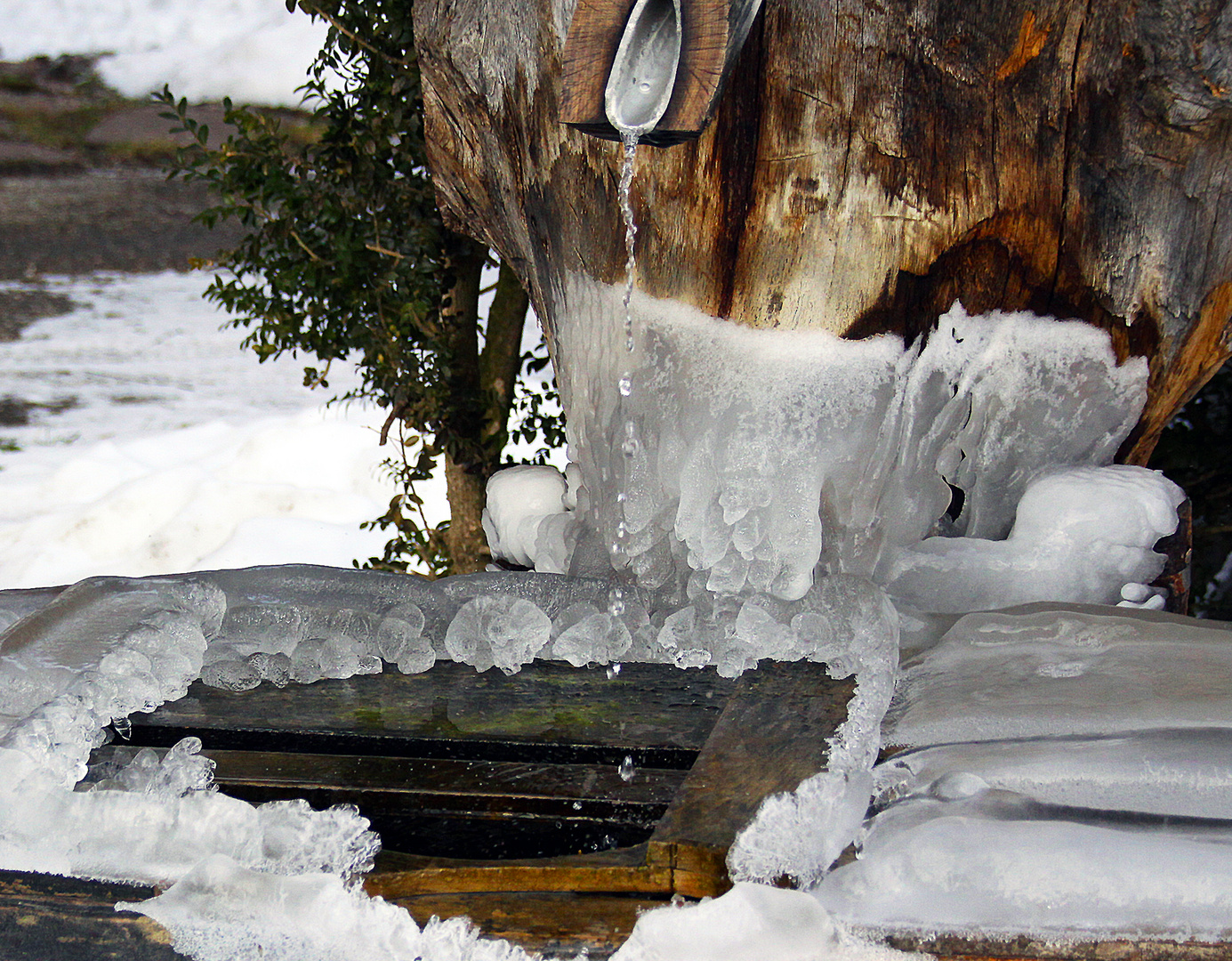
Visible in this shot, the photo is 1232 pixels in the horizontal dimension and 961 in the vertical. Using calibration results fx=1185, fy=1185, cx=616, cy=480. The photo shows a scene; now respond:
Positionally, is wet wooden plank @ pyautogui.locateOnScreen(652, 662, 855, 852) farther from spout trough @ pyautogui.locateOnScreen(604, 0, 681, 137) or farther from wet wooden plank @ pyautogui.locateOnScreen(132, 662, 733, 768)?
spout trough @ pyautogui.locateOnScreen(604, 0, 681, 137)

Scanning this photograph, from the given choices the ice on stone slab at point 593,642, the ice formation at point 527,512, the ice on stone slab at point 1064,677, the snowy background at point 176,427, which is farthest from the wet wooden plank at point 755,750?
the snowy background at point 176,427

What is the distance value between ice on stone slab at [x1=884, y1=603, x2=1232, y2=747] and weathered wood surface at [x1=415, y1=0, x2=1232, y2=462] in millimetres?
578

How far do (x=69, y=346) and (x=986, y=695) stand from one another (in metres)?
6.42

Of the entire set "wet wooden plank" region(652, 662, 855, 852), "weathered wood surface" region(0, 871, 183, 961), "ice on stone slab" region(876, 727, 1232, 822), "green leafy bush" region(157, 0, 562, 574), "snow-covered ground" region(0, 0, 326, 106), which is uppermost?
"snow-covered ground" region(0, 0, 326, 106)

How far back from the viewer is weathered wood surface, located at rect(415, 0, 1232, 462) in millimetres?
1962

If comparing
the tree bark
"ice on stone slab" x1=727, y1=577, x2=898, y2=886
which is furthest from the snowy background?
"ice on stone slab" x1=727, y1=577, x2=898, y2=886

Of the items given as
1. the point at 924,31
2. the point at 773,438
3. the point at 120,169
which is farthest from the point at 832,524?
the point at 120,169

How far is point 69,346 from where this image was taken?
6852 mm

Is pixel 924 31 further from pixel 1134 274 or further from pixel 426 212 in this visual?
pixel 426 212

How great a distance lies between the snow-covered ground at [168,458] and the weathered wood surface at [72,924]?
2232mm

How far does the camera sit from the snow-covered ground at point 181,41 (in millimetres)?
8297

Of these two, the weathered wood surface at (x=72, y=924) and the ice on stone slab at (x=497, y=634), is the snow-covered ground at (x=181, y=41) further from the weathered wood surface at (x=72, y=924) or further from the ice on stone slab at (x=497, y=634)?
the weathered wood surface at (x=72, y=924)

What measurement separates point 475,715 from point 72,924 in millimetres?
602

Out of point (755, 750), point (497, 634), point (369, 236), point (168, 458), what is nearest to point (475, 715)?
point (497, 634)
